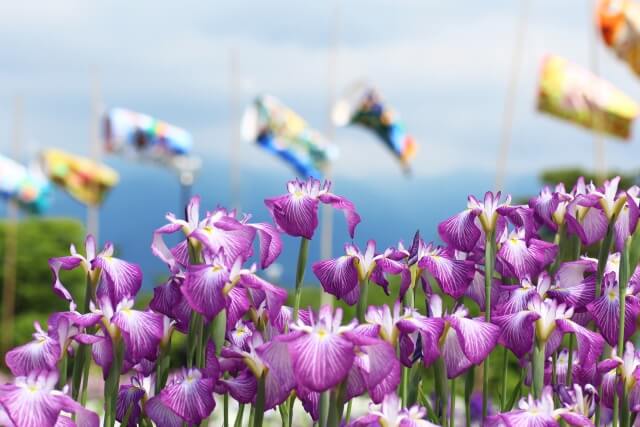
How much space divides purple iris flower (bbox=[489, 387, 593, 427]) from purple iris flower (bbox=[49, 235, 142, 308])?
0.34 meters

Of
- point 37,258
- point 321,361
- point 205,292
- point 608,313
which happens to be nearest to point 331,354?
point 321,361

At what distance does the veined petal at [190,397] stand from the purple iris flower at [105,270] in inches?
4.0

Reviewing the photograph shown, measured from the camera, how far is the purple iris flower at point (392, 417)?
70cm

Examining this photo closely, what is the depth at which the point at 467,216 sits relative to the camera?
93 centimetres

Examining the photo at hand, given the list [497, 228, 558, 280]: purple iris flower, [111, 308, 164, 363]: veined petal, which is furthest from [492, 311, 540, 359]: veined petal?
[111, 308, 164, 363]: veined petal

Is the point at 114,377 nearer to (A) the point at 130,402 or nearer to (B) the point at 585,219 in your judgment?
(A) the point at 130,402

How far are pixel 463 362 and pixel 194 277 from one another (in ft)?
0.82

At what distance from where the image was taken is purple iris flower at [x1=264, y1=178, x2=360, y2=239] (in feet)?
2.81

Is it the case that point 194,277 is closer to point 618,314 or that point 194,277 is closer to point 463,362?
point 463,362

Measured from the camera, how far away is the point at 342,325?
742 millimetres

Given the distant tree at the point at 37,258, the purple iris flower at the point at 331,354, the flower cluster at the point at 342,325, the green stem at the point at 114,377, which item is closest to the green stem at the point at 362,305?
the flower cluster at the point at 342,325

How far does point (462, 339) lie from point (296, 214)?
19cm

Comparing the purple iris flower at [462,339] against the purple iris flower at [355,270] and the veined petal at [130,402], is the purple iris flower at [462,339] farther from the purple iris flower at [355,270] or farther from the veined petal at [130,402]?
the veined petal at [130,402]

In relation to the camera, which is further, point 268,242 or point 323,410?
point 268,242
